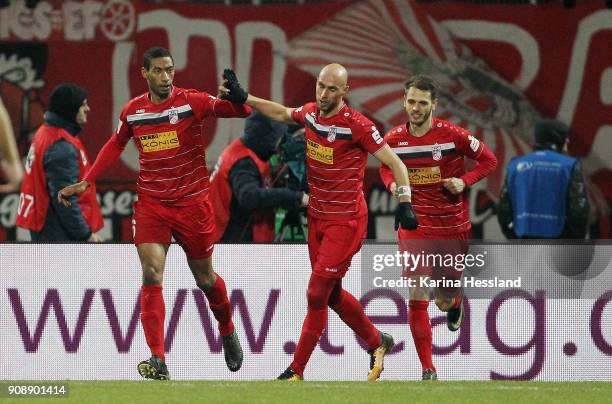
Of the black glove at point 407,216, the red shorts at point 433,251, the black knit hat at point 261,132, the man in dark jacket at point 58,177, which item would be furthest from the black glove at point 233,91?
the man in dark jacket at point 58,177

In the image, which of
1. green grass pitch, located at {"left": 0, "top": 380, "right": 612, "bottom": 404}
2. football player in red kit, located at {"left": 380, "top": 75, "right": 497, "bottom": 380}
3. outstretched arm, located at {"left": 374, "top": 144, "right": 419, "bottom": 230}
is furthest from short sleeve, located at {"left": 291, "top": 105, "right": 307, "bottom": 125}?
green grass pitch, located at {"left": 0, "top": 380, "right": 612, "bottom": 404}

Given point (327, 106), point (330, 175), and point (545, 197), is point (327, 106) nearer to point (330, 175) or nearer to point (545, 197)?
point (330, 175)

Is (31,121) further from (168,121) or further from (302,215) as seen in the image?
(168,121)

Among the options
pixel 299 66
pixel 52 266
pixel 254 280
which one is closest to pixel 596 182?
pixel 299 66

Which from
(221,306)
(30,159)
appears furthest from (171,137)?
(30,159)

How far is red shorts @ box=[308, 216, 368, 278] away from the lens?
8547 millimetres

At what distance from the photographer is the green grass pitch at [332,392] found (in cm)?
747

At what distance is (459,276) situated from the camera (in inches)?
376

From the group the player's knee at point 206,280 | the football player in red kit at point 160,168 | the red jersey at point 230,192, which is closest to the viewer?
the football player in red kit at point 160,168

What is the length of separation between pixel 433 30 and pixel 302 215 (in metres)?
3.03

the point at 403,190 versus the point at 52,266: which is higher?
the point at 403,190

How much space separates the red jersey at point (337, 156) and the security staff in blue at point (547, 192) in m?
2.08

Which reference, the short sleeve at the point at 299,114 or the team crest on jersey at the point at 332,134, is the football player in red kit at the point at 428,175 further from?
the short sleeve at the point at 299,114

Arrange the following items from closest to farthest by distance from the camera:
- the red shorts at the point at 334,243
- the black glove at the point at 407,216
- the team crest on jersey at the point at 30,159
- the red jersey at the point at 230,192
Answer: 1. the black glove at the point at 407,216
2. the red shorts at the point at 334,243
3. the team crest on jersey at the point at 30,159
4. the red jersey at the point at 230,192
